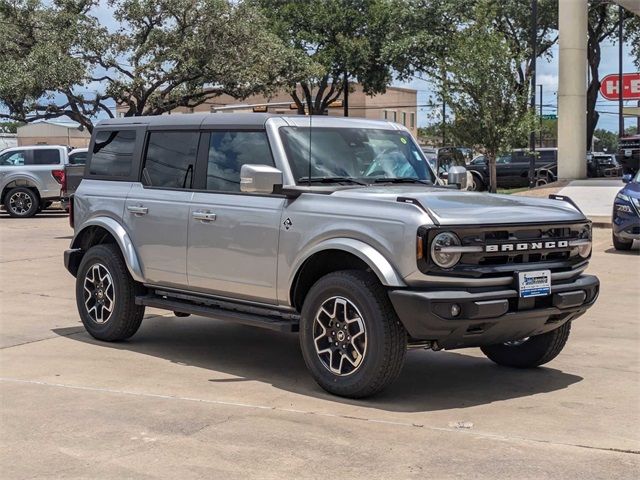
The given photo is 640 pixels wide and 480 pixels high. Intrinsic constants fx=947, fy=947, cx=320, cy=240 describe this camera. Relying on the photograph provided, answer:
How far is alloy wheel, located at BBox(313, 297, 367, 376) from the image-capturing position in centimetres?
632

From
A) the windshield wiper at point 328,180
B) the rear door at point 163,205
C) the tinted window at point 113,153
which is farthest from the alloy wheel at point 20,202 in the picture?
the windshield wiper at point 328,180

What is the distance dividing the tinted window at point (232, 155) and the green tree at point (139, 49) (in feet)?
78.2

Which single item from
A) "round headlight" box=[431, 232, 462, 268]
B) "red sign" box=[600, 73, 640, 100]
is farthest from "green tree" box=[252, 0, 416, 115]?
"round headlight" box=[431, 232, 462, 268]

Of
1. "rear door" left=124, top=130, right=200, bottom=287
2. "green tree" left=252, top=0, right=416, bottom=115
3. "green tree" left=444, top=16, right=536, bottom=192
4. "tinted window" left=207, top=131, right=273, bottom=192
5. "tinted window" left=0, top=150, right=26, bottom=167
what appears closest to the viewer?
"tinted window" left=207, top=131, right=273, bottom=192

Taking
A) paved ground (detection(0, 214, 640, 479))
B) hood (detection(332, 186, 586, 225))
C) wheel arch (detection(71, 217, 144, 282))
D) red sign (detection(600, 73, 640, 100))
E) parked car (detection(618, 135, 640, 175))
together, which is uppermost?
red sign (detection(600, 73, 640, 100))

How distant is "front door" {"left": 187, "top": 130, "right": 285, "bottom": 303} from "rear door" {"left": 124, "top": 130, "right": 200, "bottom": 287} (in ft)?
0.55

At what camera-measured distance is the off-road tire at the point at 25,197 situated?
25078 millimetres

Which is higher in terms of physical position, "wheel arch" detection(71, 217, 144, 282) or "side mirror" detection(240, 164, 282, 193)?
"side mirror" detection(240, 164, 282, 193)

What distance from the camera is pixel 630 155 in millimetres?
39250

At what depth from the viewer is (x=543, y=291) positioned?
639 centimetres

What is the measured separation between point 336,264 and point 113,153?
2.94 m

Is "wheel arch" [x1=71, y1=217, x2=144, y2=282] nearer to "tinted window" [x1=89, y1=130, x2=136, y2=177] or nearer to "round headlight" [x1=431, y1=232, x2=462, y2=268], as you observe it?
"tinted window" [x1=89, y1=130, x2=136, y2=177]

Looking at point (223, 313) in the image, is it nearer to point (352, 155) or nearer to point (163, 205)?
point (163, 205)

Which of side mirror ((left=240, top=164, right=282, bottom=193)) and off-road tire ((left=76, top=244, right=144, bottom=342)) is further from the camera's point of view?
off-road tire ((left=76, top=244, right=144, bottom=342))
